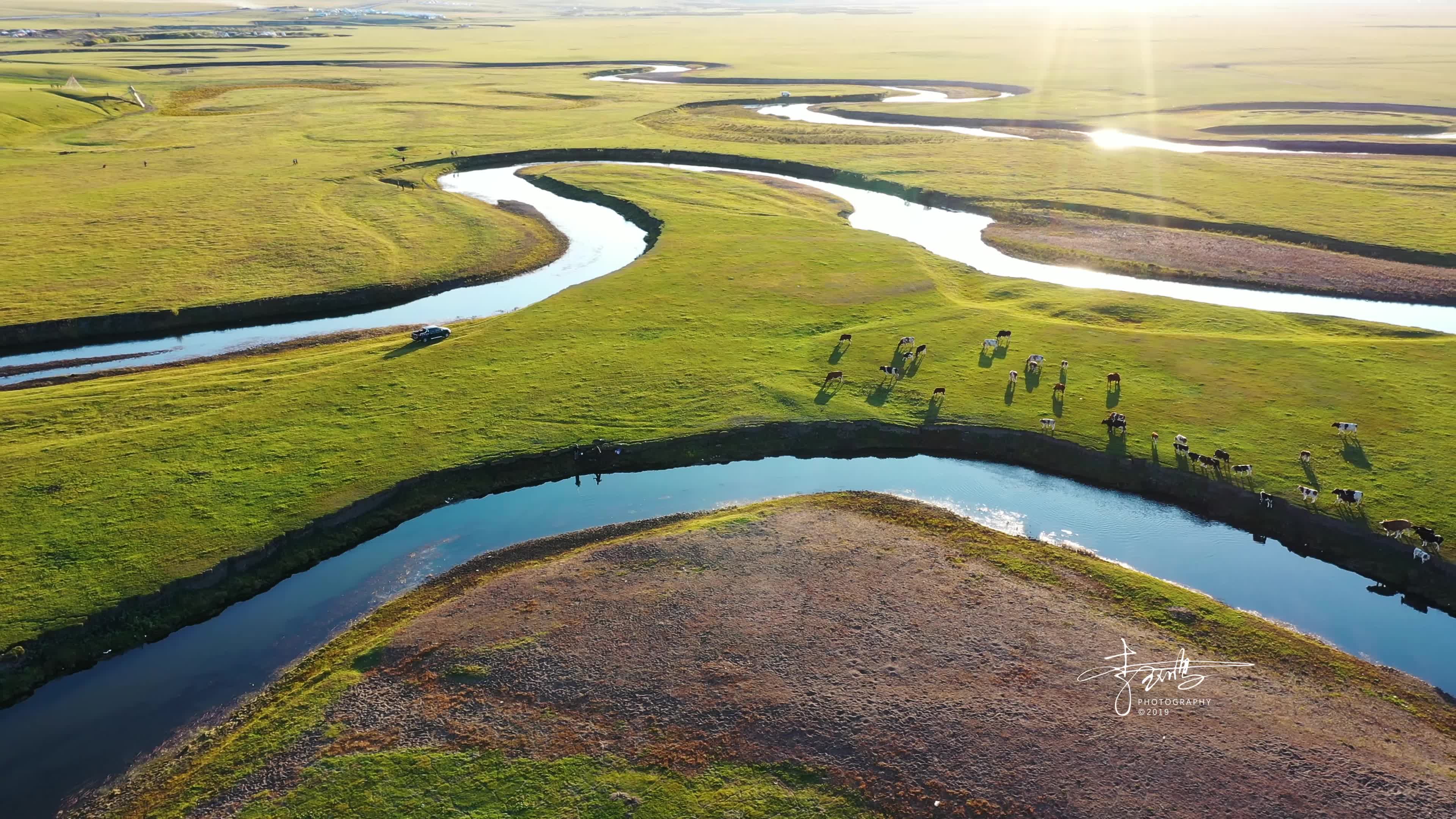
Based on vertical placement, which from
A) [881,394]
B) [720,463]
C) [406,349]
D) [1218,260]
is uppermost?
[1218,260]

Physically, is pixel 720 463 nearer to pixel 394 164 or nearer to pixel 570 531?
pixel 570 531

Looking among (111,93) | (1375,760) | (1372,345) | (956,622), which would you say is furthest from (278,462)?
(111,93)

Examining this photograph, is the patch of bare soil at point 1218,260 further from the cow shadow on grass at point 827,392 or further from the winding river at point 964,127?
the winding river at point 964,127

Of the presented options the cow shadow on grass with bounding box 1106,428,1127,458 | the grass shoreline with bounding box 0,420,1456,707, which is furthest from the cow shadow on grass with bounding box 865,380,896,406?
the cow shadow on grass with bounding box 1106,428,1127,458

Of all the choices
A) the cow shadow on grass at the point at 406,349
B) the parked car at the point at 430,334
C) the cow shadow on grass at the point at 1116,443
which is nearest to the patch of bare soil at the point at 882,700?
the cow shadow on grass at the point at 1116,443

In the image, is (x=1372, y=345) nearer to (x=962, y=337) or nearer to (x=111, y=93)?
(x=962, y=337)

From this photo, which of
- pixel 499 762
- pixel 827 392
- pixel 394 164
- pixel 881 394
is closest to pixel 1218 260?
pixel 881 394

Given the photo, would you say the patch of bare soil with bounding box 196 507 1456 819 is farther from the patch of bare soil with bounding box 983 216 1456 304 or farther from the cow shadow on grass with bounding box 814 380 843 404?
the patch of bare soil with bounding box 983 216 1456 304
